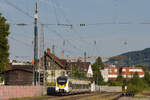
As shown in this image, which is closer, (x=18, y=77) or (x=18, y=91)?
(x=18, y=91)

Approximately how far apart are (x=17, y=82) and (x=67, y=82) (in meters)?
22.6

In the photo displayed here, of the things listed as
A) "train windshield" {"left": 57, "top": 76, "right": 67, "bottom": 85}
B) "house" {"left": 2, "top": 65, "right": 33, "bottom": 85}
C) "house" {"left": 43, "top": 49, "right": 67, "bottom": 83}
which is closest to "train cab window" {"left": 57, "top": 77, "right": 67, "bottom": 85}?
"train windshield" {"left": 57, "top": 76, "right": 67, "bottom": 85}

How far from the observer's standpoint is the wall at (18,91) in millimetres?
44562

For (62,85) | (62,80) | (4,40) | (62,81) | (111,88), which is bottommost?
(111,88)

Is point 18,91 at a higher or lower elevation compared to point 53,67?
lower

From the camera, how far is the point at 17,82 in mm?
81625

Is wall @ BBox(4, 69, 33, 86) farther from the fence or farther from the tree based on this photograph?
the fence

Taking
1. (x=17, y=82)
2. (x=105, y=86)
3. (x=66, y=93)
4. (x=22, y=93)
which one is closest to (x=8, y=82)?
(x=17, y=82)

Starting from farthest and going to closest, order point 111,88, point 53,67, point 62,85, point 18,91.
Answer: point 111,88, point 53,67, point 62,85, point 18,91

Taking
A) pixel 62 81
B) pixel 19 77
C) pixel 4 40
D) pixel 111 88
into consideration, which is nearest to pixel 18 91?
pixel 62 81

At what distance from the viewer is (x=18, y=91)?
50219 mm

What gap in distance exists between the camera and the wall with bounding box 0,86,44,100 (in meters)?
44.6

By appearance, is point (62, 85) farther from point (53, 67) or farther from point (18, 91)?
point (53, 67)

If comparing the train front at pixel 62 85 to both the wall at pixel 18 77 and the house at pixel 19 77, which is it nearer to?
the house at pixel 19 77
